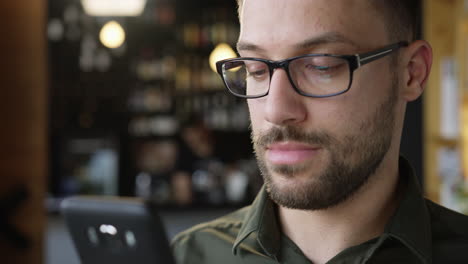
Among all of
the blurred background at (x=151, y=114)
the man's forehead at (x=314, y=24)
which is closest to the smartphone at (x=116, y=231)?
the man's forehead at (x=314, y=24)

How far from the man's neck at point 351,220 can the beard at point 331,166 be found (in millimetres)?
44

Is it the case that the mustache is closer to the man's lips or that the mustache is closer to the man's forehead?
the man's lips

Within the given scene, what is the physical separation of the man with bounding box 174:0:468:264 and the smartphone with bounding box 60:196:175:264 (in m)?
0.33

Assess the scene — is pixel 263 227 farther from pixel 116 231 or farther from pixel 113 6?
pixel 113 6

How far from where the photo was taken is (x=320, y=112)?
108 cm

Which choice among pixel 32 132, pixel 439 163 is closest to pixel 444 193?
pixel 439 163

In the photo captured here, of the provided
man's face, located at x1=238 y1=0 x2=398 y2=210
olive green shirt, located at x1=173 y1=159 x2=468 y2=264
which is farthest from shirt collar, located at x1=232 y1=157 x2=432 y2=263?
man's face, located at x1=238 y1=0 x2=398 y2=210

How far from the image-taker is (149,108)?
9.02 metres

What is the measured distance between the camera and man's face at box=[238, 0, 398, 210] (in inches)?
42.4

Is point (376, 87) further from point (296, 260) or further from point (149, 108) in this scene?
point (149, 108)

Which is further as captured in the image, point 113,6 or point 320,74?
point 113,6

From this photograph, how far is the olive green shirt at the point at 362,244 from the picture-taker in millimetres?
1169

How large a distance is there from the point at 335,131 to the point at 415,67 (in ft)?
0.81

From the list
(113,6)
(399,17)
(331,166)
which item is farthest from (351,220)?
(113,6)
